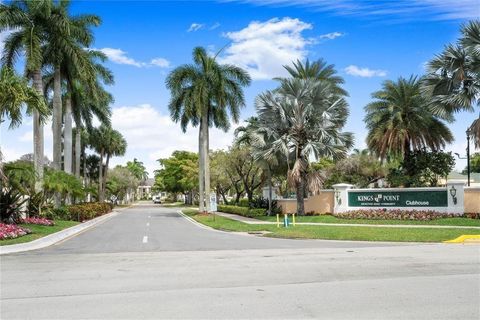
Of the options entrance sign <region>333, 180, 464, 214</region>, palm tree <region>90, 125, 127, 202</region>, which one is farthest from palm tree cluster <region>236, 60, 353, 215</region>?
palm tree <region>90, 125, 127, 202</region>

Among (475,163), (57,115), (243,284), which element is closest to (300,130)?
(57,115)

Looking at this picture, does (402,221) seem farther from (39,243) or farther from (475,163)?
(475,163)

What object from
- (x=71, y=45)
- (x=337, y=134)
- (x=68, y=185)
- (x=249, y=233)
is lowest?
(x=249, y=233)

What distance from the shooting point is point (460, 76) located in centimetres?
2386

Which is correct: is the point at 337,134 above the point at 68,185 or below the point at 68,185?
above

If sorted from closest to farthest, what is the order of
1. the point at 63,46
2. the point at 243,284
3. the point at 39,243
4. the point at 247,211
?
the point at 243,284 < the point at 39,243 < the point at 63,46 < the point at 247,211

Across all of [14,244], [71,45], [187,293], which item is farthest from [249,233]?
[71,45]

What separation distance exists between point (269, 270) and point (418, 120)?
25.9 meters

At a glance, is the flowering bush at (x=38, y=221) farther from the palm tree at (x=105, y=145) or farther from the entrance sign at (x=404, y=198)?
the palm tree at (x=105, y=145)

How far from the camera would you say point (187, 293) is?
8.33 meters

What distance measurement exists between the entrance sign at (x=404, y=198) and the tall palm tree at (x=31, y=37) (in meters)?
19.7

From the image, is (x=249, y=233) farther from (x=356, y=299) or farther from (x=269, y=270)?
(x=356, y=299)

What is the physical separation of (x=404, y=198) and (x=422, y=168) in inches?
188

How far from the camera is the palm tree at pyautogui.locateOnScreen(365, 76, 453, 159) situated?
33.6 m
